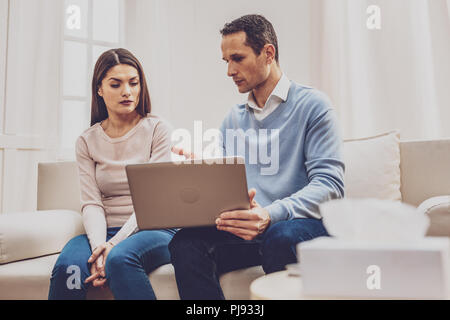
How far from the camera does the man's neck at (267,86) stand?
151cm

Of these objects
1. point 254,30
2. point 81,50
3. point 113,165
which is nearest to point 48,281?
point 113,165

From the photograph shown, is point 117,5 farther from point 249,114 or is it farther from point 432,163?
point 432,163

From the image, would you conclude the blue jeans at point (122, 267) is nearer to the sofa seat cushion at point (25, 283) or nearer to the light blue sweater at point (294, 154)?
the sofa seat cushion at point (25, 283)

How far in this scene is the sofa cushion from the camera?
1554mm

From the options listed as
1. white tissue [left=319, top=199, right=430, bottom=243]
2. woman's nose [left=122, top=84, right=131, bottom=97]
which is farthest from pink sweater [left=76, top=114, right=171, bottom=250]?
white tissue [left=319, top=199, right=430, bottom=243]

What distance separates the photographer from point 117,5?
8.60ft

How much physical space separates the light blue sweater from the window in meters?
1.32

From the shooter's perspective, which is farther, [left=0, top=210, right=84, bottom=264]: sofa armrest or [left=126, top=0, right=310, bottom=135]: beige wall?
[left=126, top=0, right=310, bottom=135]: beige wall

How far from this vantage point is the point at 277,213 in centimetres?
115

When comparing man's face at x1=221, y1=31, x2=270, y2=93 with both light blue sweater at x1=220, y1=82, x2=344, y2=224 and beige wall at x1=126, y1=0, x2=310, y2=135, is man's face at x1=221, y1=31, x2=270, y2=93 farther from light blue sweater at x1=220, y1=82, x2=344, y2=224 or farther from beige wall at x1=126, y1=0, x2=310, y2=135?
beige wall at x1=126, y1=0, x2=310, y2=135

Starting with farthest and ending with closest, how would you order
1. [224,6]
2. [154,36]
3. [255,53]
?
[224,6] < [154,36] < [255,53]

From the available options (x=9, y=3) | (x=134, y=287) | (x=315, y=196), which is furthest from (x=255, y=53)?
(x=9, y=3)

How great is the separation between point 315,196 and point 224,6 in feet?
6.08

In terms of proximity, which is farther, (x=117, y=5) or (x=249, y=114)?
(x=117, y=5)
